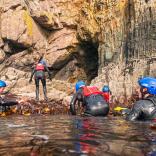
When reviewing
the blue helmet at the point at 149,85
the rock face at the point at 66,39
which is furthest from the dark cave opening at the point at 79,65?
the blue helmet at the point at 149,85

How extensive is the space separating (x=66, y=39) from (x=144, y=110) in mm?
15486

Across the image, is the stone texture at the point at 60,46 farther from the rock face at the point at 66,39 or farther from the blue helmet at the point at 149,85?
the blue helmet at the point at 149,85

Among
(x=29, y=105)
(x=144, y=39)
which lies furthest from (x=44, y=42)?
(x=29, y=105)

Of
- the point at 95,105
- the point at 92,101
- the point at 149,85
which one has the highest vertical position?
the point at 149,85

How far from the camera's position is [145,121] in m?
8.23

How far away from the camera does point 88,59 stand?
24.4 m

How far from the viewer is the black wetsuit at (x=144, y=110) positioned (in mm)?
8234

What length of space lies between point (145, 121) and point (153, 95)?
3.15 ft

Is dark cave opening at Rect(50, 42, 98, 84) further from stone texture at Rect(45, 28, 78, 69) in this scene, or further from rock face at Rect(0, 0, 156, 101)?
stone texture at Rect(45, 28, 78, 69)

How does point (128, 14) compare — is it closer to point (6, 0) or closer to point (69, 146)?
point (6, 0)

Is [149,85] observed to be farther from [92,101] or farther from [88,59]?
[88,59]

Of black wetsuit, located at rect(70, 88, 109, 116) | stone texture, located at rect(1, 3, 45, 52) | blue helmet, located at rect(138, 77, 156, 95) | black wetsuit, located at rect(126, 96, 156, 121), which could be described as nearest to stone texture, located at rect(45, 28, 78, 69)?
stone texture, located at rect(1, 3, 45, 52)

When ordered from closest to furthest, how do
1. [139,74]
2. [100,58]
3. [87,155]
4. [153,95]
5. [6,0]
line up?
[87,155], [153,95], [139,74], [100,58], [6,0]

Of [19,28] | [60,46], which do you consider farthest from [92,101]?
[19,28]
